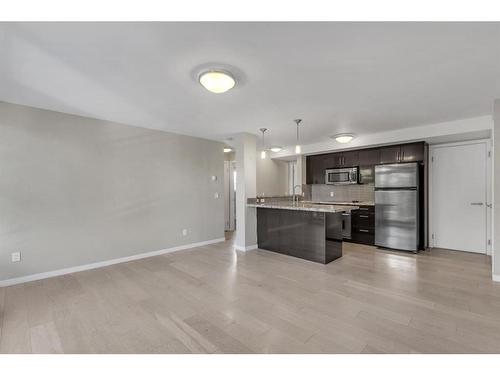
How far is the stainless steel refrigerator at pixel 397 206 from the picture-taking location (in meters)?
4.37

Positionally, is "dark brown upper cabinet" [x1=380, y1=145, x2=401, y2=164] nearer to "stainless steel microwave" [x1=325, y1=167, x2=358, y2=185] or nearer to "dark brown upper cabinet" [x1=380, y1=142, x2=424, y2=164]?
"dark brown upper cabinet" [x1=380, y1=142, x2=424, y2=164]

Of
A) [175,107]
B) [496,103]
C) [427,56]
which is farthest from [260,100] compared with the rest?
[496,103]

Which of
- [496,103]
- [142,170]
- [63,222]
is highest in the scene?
[496,103]

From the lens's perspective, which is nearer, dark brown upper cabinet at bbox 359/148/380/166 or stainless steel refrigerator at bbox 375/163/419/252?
stainless steel refrigerator at bbox 375/163/419/252

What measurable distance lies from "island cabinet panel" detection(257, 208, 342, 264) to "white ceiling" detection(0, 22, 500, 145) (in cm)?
174

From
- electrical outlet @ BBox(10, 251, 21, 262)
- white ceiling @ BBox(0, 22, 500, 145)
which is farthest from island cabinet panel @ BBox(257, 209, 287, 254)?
electrical outlet @ BBox(10, 251, 21, 262)

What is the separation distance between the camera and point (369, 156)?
511 centimetres

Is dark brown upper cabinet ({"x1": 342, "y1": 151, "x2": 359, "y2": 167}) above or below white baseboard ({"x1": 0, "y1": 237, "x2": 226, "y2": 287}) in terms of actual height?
above

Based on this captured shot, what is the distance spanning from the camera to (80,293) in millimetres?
2738

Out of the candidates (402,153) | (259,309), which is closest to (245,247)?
(259,309)

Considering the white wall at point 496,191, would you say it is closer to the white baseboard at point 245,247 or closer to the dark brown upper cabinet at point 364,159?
the dark brown upper cabinet at point 364,159

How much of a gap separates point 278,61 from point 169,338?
259cm

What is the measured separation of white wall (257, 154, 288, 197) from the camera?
6.41 m
